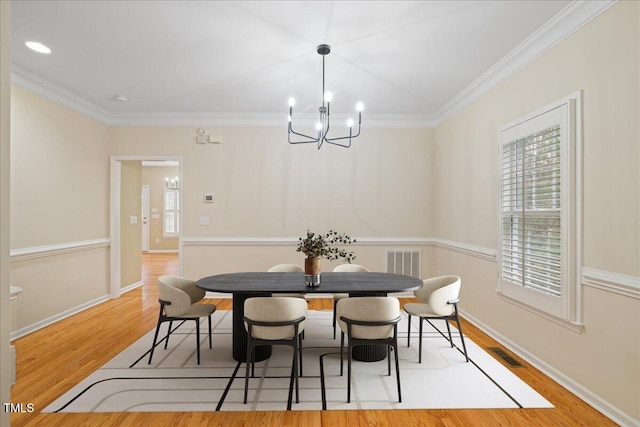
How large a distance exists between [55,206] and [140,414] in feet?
10.6

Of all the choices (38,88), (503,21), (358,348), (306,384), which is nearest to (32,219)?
(38,88)

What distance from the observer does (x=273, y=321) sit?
8.21ft

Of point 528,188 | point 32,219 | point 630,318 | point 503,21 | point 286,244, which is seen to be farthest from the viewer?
point 286,244

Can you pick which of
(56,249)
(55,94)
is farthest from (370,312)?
(55,94)

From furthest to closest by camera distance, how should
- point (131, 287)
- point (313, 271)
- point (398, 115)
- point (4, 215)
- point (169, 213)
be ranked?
1. point (169, 213)
2. point (131, 287)
3. point (398, 115)
4. point (313, 271)
5. point (4, 215)

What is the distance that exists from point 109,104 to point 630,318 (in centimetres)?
610

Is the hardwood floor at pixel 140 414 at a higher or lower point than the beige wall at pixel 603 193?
lower

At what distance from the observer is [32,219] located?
13.1 ft

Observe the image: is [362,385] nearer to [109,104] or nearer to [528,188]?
[528,188]

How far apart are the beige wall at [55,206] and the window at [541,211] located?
516 centimetres

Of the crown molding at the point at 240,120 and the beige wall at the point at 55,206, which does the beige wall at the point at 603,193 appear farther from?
the beige wall at the point at 55,206

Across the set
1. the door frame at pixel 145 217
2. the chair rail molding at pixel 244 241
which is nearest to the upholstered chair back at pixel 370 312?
the chair rail molding at pixel 244 241

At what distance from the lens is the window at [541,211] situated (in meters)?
2.64

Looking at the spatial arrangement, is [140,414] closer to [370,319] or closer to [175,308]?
[175,308]
